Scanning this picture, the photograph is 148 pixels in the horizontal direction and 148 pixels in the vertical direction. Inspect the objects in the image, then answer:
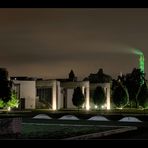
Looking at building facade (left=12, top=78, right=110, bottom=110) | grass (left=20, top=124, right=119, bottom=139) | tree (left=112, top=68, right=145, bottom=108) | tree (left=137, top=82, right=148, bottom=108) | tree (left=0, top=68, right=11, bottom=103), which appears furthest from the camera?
tree (left=112, top=68, right=145, bottom=108)

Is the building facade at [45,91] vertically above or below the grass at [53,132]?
above

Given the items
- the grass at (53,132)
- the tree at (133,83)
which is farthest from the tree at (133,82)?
the grass at (53,132)

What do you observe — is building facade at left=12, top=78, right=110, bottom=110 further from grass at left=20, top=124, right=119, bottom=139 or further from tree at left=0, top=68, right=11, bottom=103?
grass at left=20, top=124, right=119, bottom=139

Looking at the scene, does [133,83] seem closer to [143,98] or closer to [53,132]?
[143,98]

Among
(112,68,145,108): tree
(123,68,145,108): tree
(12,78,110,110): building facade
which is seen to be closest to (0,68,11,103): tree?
(12,78,110,110): building facade

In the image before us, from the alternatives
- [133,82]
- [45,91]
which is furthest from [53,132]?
[133,82]

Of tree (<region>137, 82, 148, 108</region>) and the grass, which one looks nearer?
the grass

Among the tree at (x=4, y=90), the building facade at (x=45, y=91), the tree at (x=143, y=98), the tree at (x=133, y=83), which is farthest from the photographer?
the tree at (x=133, y=83)

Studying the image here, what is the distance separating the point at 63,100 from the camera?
114562 mm

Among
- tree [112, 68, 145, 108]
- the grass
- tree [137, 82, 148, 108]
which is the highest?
tree [112, 68, 145, 108]

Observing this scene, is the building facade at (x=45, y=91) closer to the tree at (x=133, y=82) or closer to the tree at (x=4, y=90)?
the tree at (x=133, y=82)
